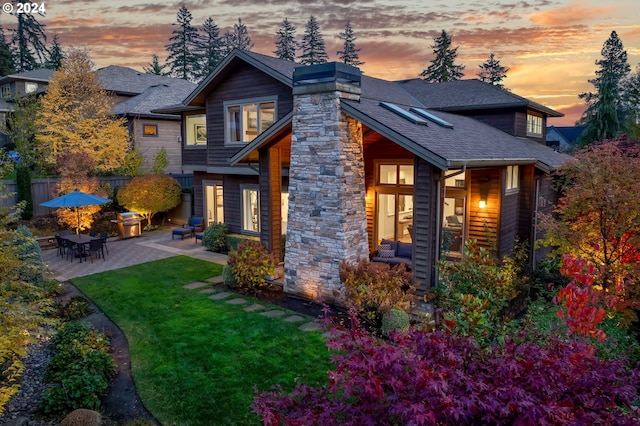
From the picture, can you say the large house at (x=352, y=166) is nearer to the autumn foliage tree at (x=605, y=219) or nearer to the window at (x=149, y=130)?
the autumn foliage tree at (x=605, y=219)

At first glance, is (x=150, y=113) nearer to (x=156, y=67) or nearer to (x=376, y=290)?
(x=376, y=290)

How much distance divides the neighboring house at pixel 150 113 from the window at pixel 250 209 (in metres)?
11.0

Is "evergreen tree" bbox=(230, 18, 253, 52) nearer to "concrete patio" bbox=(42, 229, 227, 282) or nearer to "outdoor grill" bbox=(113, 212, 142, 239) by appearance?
"outdoor grill" bbox=(113, 212, 142, 239)

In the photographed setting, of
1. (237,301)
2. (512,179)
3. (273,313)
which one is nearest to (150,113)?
(237,301)

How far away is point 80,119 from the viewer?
24.1 meters

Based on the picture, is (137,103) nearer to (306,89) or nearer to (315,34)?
(306,89)

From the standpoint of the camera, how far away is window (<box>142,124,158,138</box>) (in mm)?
27594

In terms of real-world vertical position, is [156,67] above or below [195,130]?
above

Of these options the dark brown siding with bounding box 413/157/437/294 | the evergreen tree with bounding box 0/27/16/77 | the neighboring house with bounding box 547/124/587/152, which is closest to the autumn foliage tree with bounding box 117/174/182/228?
the dark brown siding with bounding box 413/157/437/294

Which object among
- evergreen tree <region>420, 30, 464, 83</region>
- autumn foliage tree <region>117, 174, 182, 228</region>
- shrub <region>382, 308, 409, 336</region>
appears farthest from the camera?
evergreen tree <region>420, 30, 464, 83</region>

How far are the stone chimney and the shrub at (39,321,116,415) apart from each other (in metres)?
5.05

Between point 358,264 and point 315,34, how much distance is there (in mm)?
49250

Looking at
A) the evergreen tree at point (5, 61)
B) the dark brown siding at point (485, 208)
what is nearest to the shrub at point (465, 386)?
the dark brown siding at point (485, 208)

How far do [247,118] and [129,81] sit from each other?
68.3ft
